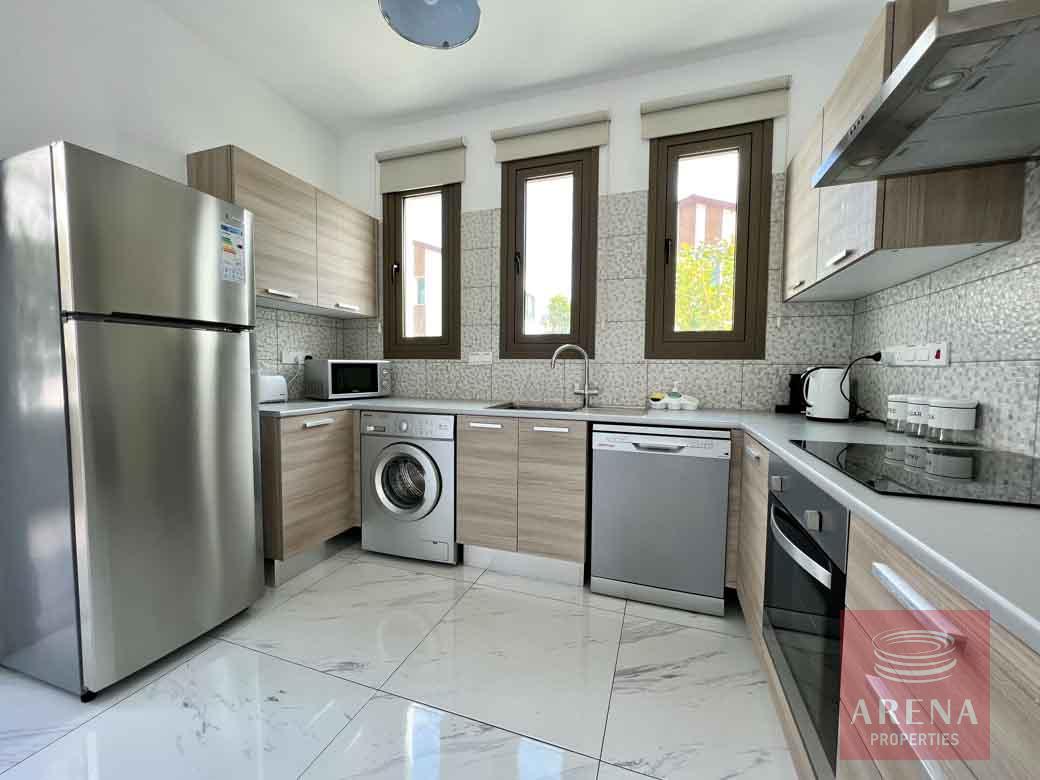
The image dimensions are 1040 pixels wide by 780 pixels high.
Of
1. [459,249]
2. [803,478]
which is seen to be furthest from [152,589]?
[459,249]

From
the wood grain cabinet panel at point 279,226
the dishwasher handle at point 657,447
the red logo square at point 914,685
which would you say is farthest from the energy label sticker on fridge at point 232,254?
the red logo square at point 914,685

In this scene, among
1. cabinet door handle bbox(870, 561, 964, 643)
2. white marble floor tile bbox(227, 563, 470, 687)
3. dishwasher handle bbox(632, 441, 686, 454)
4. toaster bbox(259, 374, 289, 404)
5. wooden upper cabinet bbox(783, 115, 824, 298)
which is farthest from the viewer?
toaster bbox(259, 374, 289, 404)

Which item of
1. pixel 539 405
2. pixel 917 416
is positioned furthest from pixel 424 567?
pixel 917 416

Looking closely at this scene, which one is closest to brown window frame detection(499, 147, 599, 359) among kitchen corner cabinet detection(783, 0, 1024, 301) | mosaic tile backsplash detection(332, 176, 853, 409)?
mosaic tile backsplash detection(332, 176, 853, 409)

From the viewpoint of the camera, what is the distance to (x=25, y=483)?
4.43 feet

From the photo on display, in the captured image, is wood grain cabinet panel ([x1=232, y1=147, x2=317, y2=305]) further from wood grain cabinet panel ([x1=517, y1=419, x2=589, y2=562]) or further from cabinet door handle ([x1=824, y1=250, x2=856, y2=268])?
cabinet door handle ([x1=824, y1=250, x2=856, y2=268])

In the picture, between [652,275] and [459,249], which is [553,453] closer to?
[652,275]

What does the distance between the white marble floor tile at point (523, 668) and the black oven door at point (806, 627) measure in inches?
22.1

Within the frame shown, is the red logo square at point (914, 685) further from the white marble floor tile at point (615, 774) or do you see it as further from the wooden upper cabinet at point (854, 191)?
the wooden upper cabinet at point (854, 191)

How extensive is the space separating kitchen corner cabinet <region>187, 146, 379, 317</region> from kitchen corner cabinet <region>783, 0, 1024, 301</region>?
245cm

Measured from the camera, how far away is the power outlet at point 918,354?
1.42m

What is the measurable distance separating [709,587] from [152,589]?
2120 millimetres

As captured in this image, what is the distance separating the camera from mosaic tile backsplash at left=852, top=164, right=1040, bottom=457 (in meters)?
1.11

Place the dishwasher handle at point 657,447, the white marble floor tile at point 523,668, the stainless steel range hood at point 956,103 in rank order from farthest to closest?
the dishwasher handle at point 657,447, the white marble floor tile at point 523,668, the stainless steel range hood at point 956,103
